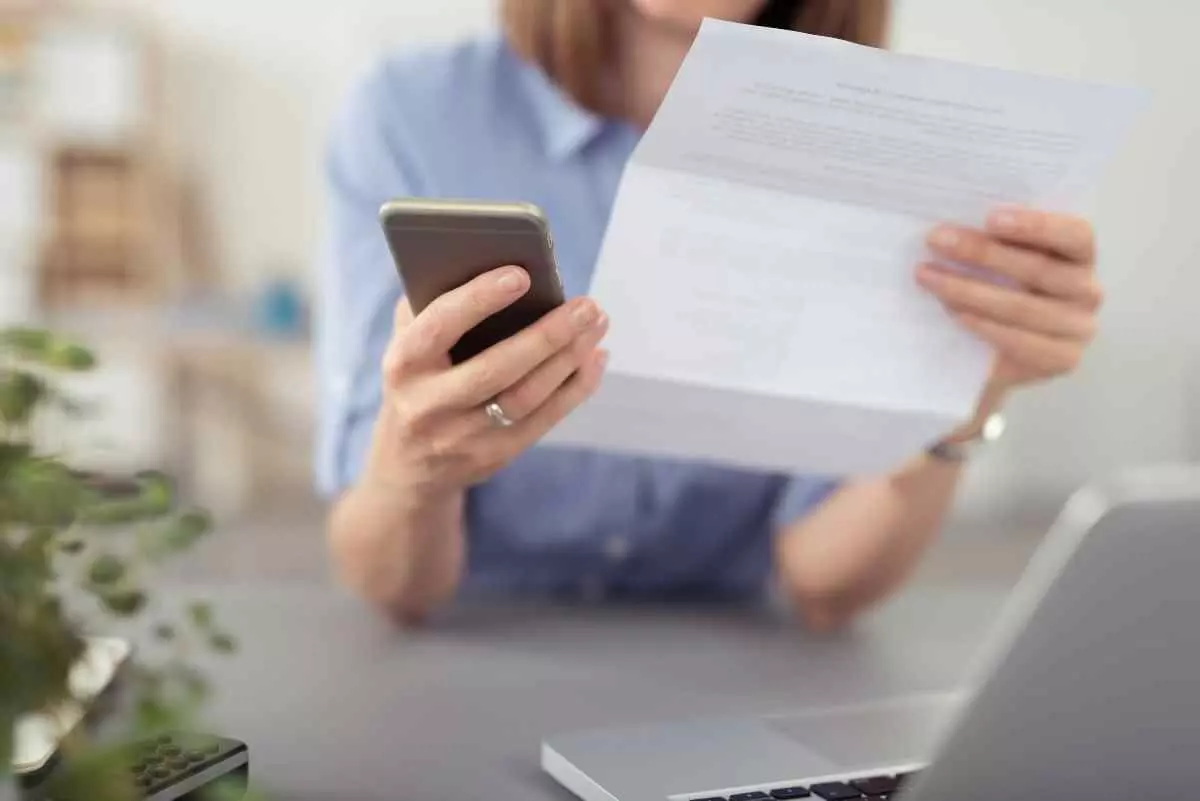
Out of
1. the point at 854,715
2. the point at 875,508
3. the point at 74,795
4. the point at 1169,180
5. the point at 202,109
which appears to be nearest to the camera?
the point at 74,795

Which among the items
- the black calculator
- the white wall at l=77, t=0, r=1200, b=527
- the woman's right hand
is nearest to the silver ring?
the woman's right hand

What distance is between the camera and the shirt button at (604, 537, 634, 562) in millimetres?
1229

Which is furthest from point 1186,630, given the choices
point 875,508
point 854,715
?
point 875,508

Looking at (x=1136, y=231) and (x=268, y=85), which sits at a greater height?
(x=1136, y=231)

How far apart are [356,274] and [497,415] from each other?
16.0 inches

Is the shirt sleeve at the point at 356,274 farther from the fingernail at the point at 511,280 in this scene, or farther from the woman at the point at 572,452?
the fingernail at the point at 511,280

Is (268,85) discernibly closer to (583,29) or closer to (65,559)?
(583,29)

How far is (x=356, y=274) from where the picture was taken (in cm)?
117

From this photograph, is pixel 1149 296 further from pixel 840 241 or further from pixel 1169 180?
pixel 840 241

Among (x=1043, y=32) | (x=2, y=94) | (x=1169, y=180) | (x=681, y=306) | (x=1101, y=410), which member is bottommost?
(x=1101, y=410)

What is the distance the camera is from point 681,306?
0.89m

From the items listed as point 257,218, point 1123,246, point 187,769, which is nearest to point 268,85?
point 257,218

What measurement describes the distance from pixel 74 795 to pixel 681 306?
22.5 inches

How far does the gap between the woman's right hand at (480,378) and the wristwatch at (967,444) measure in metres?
0.38
